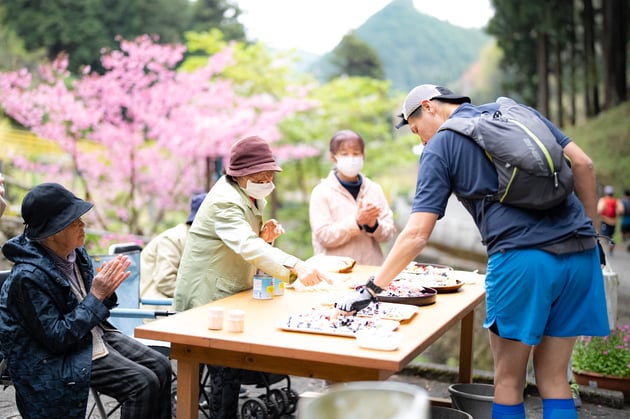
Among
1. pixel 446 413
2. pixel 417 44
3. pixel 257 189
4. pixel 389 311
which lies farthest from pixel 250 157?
pixel 417 44

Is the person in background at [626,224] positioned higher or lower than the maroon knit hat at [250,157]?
lower

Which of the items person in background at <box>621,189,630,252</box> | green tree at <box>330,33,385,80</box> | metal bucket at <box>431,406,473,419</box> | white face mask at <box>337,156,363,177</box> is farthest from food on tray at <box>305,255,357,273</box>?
green tree at <box>330,33,385,80</box>

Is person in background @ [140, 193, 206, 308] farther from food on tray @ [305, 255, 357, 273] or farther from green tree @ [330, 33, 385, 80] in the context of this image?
green tree @ [330, 33, 385, 80]

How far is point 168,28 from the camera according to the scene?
25.9 meters

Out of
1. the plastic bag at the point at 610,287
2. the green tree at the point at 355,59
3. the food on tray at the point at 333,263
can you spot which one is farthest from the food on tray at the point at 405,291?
the green tree at the point at 355,59

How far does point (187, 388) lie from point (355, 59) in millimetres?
27871

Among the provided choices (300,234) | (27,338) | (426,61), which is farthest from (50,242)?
(426,61)

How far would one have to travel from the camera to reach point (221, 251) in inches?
140

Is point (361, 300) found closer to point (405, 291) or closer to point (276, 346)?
point (276, 346)

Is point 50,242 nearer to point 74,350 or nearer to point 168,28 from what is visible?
point 74,350

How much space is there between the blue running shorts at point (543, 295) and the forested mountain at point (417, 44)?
47.3 meters

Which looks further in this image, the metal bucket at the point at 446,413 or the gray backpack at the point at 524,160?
the metal bucket at the point at 446,413

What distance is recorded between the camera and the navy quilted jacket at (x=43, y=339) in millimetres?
2904

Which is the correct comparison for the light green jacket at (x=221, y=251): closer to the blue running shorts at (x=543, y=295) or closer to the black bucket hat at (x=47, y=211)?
the black bucket hat at (x=47, y=211)
